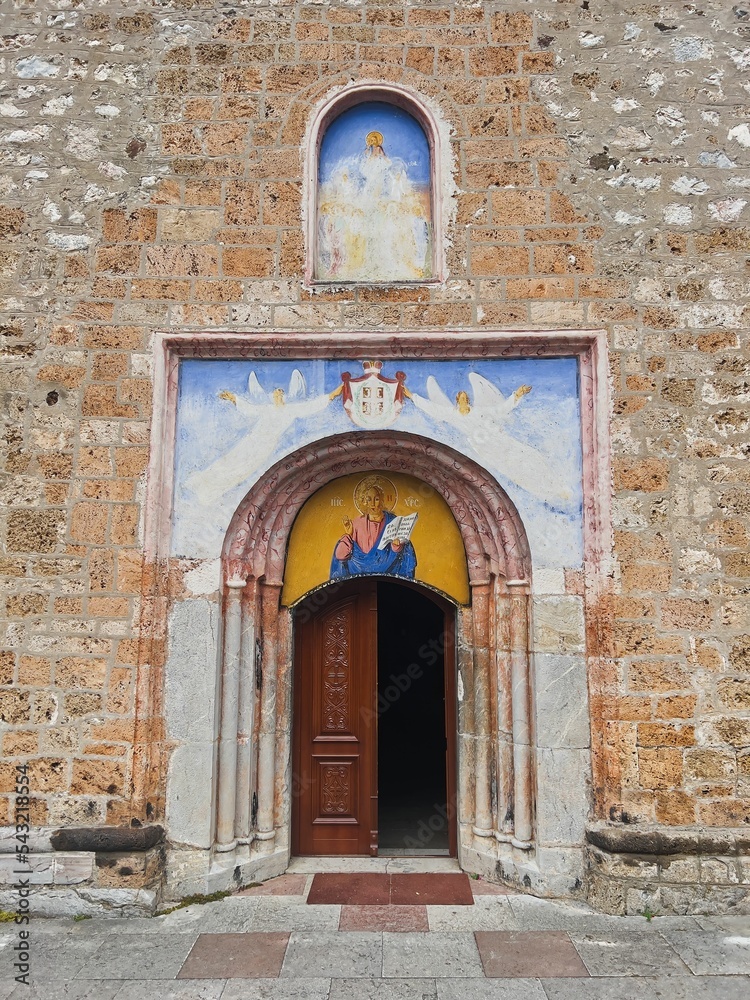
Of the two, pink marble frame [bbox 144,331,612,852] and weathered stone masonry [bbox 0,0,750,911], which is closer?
weathered stone masonry [bbox 0,0,750,911]

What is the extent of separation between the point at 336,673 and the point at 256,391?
2.06 metres

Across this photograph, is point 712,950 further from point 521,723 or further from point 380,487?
point 380,487

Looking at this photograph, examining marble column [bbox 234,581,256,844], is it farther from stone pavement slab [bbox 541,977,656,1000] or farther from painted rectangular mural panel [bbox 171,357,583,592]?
stone pavement slab [bbox 541,977,656,1000]

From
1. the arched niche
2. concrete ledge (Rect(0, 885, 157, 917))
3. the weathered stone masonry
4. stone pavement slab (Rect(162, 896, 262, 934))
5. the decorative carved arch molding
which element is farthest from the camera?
the arched niche

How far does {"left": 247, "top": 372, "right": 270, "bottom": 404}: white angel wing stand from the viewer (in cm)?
462

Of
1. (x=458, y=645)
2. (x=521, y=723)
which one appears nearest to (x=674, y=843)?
(x=521, y=723)

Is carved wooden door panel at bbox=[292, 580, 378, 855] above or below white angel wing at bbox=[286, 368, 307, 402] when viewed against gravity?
A: below

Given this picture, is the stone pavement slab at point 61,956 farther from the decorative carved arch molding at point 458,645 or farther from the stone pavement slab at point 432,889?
the stone pavement slab at point 432,889

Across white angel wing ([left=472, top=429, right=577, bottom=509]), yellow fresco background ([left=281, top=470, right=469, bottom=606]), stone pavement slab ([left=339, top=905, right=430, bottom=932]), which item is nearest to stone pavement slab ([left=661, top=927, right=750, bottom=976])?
stone pavement slab ([left=339, top=905, right=430, bottom=932])

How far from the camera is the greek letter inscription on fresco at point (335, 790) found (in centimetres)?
496

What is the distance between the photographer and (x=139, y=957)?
359 centimetres

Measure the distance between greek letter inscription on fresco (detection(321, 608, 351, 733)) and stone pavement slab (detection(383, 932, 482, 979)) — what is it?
4.84 feet

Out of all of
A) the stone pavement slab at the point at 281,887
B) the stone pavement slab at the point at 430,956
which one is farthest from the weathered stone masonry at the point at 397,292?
the stone pavement slab at the point at 430,956

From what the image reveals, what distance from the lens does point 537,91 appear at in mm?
4742
